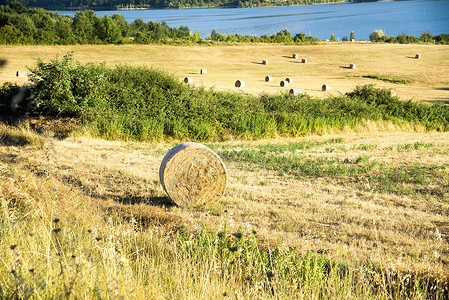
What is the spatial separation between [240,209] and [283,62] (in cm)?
4113

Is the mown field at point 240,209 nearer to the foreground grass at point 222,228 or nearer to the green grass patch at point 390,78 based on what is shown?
the foreground grass at point 222,228

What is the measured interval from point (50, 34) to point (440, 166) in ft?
140

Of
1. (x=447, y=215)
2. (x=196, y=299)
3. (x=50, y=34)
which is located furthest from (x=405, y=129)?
(x=50, y=34)

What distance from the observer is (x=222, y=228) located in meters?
5.72

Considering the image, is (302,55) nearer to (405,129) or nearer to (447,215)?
(405,129)

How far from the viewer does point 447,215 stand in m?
8.95

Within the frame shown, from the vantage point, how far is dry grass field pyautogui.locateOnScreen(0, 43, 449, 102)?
35.7 m

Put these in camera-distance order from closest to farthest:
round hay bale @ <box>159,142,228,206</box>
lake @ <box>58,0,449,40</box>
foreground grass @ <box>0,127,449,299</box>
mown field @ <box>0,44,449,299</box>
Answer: foreground grass @ <box>0,127,449,299</box> → mown field @ <box>0,44,449,299</box> → round hay bale @ <box>159,142,228,206</box> → lake @ <box>58,0,449,40</box>

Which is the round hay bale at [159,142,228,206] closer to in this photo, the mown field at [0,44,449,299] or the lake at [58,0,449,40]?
the mown field at [0,44,449,299]

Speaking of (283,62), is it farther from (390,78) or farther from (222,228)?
(222,228)

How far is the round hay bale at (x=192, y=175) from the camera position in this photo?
8.82m

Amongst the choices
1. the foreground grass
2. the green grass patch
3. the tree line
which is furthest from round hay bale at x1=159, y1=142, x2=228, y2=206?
the tree line

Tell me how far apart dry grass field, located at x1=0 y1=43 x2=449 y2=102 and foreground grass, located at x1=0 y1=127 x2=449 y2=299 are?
1974 cm

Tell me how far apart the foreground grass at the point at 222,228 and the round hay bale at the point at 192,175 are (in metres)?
0.27
